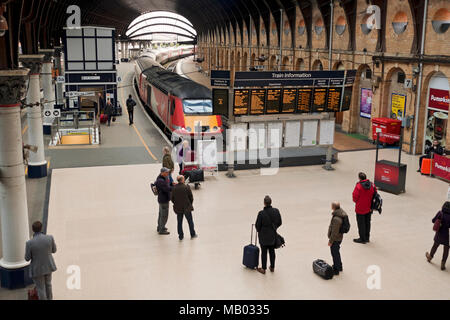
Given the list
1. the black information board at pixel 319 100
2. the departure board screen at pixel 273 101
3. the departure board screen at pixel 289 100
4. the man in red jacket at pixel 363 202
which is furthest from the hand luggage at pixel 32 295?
the black information board at pixel 319 100

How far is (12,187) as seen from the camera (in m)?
9.80

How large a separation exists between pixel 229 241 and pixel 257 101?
7619mm

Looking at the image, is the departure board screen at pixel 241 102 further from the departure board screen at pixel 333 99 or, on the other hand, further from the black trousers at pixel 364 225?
the black trousers at pixel 364 225

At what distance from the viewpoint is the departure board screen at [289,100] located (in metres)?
18.7

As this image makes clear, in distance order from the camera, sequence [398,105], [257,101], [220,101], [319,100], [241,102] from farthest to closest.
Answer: [398,105], [319,100], [257,101], [241,102], [220,101]

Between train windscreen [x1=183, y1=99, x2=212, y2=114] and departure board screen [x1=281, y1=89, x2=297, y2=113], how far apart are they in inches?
174

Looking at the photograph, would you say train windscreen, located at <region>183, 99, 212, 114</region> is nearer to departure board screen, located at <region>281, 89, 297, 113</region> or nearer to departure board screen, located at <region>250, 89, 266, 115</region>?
departure board screen, located at <region>250, 89, 266, 115</region>

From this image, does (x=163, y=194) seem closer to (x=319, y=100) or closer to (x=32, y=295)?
(x=32, y=295)

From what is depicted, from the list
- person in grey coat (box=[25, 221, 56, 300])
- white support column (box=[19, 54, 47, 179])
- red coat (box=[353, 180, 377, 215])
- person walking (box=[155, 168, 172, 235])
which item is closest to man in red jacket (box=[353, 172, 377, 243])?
red coat (box=[353, 180, 377, 215])

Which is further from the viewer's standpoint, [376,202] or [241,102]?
[241,102]

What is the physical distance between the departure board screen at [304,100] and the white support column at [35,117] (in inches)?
359

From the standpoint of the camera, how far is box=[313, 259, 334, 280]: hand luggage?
32.5ft

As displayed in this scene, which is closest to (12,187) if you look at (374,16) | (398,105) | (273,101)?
(273,101)
